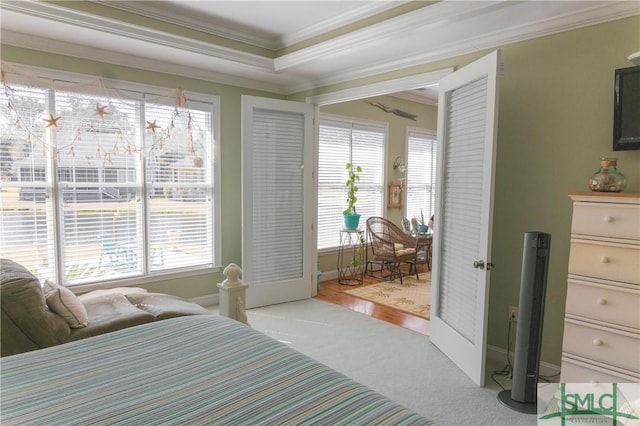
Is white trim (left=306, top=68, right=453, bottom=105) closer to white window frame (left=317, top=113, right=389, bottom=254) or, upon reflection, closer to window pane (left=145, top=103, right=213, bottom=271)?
white window frame (left=317, top=113, right=389, bottom=254)

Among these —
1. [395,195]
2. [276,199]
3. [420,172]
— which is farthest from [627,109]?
[420,172]

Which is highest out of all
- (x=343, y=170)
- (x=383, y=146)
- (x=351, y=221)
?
(x=383, y=146)

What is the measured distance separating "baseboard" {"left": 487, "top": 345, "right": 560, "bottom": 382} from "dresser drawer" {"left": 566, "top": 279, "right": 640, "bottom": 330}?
0.84 meters

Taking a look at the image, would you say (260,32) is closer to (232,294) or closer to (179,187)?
(179,187)

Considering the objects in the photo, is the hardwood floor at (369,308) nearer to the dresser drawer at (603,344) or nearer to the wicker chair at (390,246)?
the wicker chair at (390,246)

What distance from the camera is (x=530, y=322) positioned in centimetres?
258

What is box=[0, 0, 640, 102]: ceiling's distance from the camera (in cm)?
281

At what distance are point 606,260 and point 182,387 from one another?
2255mm

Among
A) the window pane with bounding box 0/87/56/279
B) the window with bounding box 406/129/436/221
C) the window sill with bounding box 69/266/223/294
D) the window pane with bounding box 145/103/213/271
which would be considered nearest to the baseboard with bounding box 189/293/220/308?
the window sill with bounding box 69/266/223/294

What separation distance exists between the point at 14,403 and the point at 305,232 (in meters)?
3.71

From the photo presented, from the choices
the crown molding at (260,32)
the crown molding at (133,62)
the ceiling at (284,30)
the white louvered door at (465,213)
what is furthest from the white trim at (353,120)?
the white louvered door at (465,213)

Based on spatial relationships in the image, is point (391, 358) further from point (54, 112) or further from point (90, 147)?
point (54, 112)

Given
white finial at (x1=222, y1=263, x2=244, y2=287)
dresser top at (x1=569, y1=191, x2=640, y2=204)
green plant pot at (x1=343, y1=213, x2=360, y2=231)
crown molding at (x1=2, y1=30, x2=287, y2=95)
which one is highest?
crown molding at (x1=2, y1=30, x2=287, y2=95)

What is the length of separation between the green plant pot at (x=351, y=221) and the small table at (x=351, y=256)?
11 cm
